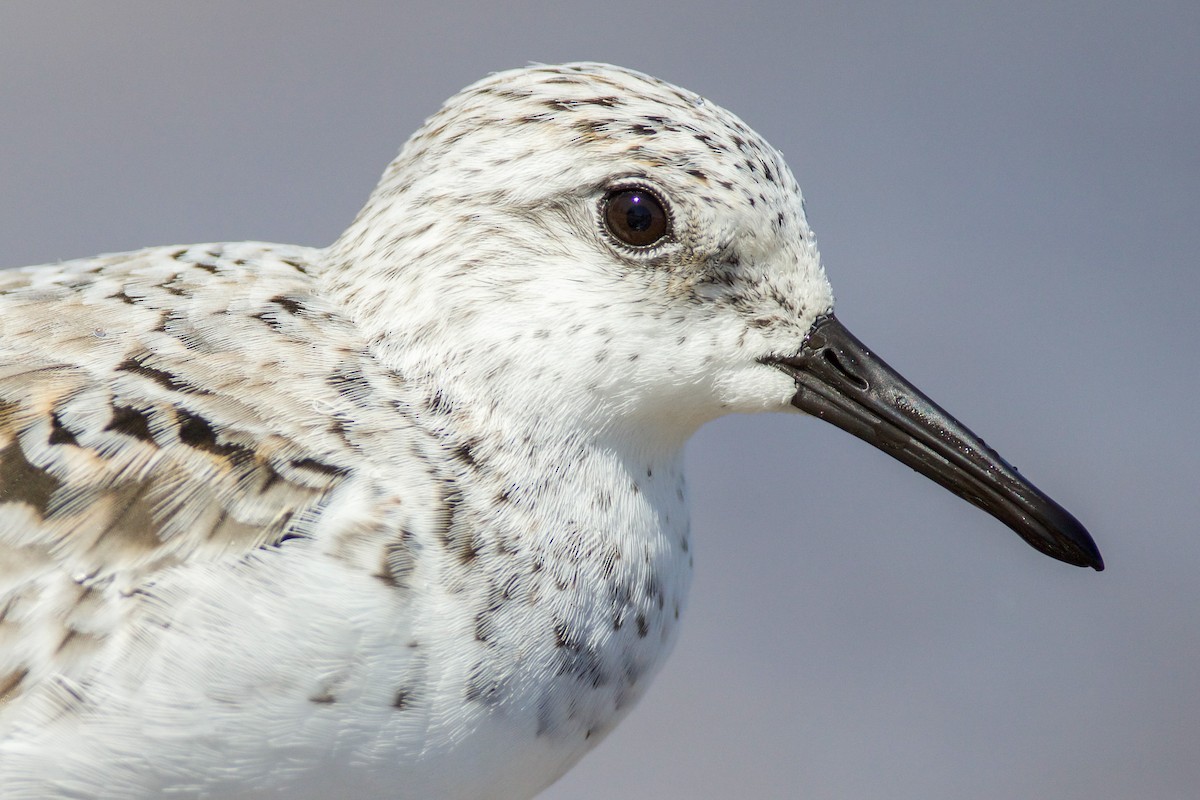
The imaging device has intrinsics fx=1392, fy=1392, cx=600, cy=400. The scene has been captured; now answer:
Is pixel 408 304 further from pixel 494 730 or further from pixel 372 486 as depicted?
pixel 494 730

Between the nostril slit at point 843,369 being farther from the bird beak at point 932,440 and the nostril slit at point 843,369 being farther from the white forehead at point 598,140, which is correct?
the white forehead at point 598,140

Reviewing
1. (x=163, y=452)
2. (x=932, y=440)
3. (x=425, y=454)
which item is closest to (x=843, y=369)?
(x=932, y=440)

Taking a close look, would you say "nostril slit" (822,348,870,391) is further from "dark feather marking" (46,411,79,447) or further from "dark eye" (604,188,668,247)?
"dark feather marking" (46,411,79,447)

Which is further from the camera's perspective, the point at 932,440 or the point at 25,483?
the point at 932,440

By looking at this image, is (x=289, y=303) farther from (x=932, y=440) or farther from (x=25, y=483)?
(x=932, y=440)

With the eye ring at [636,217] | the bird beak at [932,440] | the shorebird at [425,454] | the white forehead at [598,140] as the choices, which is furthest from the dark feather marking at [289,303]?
the bird beak at [932,440]

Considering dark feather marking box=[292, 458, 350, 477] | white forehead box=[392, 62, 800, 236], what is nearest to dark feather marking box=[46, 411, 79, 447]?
dark feather marking box=[292, 458, 350, 477]

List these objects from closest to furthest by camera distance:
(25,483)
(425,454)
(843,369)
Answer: (25,483)
(425,454)
(843,369)
